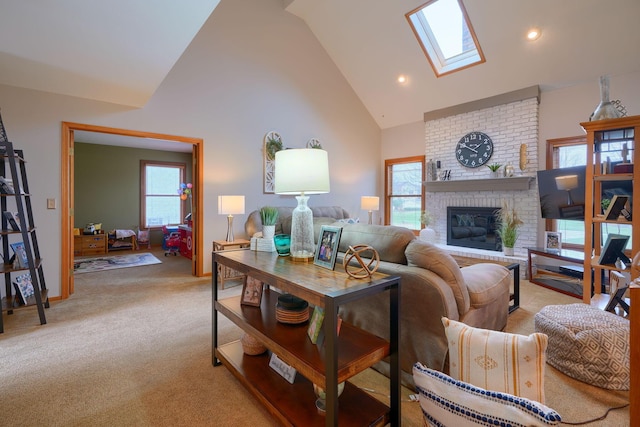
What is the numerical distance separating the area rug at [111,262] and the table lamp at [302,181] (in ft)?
14.8

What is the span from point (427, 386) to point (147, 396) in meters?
1.56

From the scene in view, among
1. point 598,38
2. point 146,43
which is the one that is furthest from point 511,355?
point 598,38

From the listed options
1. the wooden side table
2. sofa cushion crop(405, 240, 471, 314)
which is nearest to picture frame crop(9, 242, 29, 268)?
the wooden side table

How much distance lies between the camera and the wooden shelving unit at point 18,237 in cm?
257

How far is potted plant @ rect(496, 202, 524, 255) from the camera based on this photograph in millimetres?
4523

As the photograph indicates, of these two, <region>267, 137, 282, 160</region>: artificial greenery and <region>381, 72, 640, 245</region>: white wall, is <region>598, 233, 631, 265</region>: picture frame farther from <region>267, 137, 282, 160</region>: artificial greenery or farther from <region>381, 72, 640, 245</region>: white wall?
<region>267, 137, 282, 160</region>: artificial greenery

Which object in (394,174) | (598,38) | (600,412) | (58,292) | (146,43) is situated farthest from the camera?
(394,174)

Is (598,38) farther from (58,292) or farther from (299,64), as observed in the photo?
(58,292)

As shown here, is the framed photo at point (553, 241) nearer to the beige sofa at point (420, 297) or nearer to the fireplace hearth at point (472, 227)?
the fireplace hearth at point (472, 227)

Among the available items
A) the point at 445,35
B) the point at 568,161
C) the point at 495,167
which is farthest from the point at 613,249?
A: the point at 445,35

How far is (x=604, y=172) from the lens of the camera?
8.99 ft

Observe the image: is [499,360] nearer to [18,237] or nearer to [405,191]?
[18,237]

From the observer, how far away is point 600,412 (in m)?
1.58

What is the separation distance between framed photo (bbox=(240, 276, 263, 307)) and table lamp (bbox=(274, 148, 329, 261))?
0.42 metres
